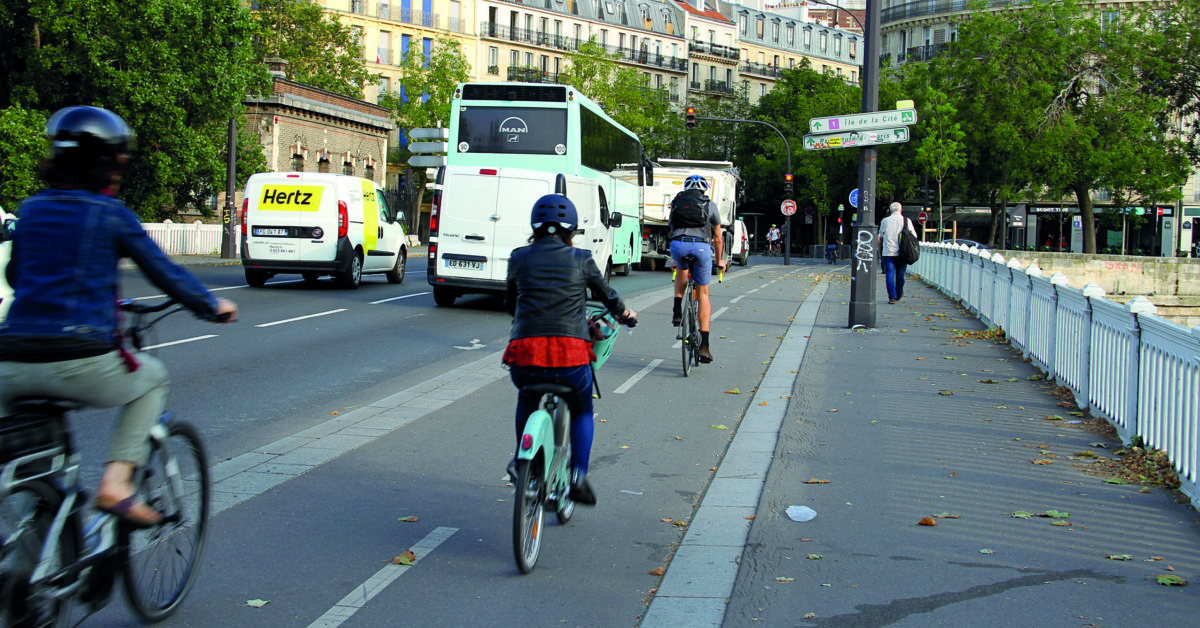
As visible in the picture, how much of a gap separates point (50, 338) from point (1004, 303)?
12252 millimetres

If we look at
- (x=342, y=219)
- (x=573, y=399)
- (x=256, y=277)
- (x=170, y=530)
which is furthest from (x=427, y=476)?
(x=256, y=277)

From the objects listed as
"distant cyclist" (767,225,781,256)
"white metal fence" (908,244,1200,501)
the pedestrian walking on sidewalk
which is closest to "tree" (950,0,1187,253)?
"distant cyclist" (767,225,781,256)

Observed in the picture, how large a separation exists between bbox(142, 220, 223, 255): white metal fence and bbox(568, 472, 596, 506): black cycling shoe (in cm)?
2801

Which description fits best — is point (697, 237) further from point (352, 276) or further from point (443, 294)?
point (352, 276)

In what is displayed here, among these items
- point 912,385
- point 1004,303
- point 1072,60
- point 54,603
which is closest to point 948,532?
point 54,603

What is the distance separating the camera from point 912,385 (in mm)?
9805

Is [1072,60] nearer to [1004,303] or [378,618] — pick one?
[1004,303]

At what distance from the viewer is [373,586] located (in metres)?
4.52

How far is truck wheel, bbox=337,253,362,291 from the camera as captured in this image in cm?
2028

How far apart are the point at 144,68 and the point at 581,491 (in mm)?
25444

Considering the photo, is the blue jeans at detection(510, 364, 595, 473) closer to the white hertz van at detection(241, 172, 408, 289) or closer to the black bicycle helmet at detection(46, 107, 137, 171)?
the black bicycle helmet at detection(46, 107, 137, 171)

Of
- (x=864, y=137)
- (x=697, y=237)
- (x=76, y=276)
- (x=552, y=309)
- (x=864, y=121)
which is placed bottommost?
(x=552, y=309)

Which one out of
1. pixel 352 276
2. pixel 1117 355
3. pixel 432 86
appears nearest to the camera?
pixel 1117 355

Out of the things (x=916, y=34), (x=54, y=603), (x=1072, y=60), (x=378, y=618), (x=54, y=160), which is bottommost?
(x=378, y=618)
